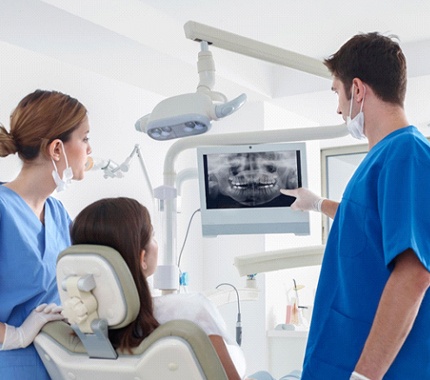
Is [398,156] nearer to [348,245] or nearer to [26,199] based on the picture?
[348,245]

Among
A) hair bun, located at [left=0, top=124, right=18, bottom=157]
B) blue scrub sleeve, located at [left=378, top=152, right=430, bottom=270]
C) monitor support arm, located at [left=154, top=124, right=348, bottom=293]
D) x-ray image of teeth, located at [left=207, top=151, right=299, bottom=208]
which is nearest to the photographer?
blue scrub sleeve, located at [left=378, top=152, right=430, bottom=270]

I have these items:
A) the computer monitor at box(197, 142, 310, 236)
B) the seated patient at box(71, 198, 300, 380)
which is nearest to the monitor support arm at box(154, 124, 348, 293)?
the computer monitor at box(197, 142, 310, 236)

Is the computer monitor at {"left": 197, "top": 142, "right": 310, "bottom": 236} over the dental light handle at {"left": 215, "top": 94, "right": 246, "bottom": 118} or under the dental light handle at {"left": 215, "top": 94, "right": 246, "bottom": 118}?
under

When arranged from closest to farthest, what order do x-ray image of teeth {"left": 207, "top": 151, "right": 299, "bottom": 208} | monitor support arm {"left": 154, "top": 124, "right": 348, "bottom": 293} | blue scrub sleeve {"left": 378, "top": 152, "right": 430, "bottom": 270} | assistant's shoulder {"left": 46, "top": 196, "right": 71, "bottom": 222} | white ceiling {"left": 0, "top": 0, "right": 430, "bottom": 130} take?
blue scrub sleeve {"left": 378, "top": 152, "right": 430, "bottom": 270} < assistant's shoulder {"left": 46, "top": 196, "right": 71, "bottom": 222} < monitor support arm {"left": 154, "top": 124, "right": 348, "bottom": 293} < x-ray image of teeth {"left": 207, "top": 151, "right": 299, "bottom": 208} < white ceiling {"left": 0, "top": 0, "right": 430, "bottom": 130}

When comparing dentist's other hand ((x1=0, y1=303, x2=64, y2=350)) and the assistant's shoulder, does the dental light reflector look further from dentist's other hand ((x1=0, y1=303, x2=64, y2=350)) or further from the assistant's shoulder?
dentist's other hand ((x1=0, y1=303, x2=64, y2=350))

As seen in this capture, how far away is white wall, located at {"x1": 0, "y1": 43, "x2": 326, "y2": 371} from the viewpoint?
3.13 metres

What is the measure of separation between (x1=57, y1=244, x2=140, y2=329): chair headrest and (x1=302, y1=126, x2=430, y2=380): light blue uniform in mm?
424

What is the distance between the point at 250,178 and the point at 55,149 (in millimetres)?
723

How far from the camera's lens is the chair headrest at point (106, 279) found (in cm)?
133

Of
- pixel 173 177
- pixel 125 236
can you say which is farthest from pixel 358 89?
pixel 173 177

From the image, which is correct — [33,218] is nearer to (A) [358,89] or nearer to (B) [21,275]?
(B) [21,275]

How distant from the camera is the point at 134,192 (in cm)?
378

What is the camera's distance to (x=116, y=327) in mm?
1375

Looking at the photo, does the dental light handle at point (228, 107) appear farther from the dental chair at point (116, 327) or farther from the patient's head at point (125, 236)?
the dental chair at point (116, 327)
